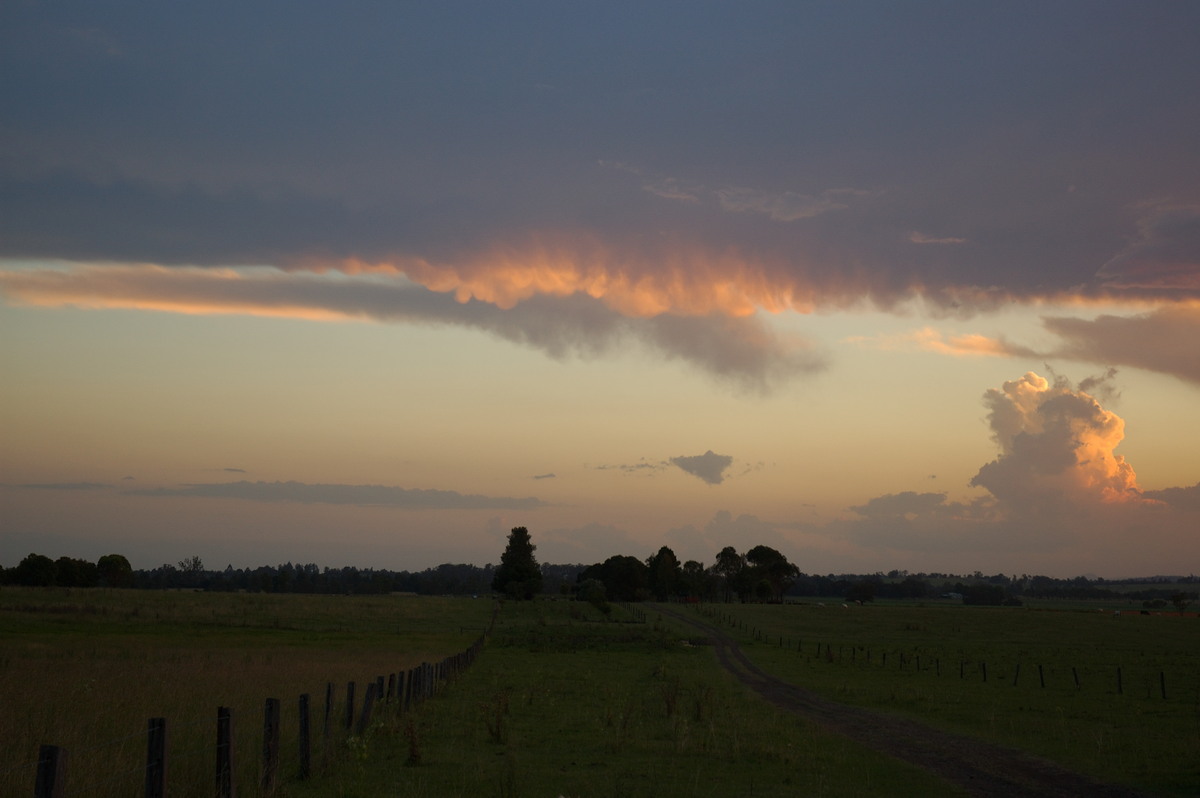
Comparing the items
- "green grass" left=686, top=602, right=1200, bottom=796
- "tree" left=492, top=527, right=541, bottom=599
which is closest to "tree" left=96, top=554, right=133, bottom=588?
"tree" left=492, top=527, right=541, bottom=599

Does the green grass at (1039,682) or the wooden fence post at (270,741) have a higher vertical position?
the wooden fence post at (270,741)

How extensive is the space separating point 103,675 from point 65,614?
45.9 meters

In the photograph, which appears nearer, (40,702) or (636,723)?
(40,702)

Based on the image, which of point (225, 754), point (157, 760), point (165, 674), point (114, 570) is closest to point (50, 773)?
point (157, 760)

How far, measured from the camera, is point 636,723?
23438 millimetres

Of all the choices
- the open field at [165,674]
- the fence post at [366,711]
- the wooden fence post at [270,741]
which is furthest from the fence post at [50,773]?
the fence post at [366,711]

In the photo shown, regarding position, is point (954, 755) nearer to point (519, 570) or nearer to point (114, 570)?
point (519, 570)

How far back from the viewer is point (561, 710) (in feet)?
85.5

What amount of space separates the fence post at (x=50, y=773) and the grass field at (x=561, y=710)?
2.94 meters

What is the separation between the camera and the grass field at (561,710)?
15500 millimetres

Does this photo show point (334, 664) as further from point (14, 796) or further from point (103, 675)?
point (14, 796)

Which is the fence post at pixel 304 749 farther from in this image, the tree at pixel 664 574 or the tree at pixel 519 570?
the tree at pixel 664 574

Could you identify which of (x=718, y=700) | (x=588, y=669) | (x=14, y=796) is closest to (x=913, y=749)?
(x=718, y=700)

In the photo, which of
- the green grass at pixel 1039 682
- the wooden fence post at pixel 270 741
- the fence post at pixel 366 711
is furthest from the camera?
the green grass at pixel 1039 682
